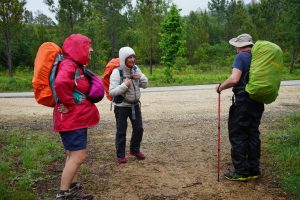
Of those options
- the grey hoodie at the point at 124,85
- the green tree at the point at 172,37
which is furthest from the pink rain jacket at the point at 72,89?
the green tree at the point at 172,37

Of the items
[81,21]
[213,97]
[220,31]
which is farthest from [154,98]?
[220,31]

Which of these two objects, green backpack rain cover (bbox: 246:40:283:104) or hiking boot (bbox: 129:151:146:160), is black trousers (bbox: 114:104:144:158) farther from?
green backpack rain cover (bbox: 246:40:283:104)

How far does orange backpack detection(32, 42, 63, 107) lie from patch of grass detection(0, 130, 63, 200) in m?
1.28

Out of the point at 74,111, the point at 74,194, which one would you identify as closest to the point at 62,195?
the point at 74,194

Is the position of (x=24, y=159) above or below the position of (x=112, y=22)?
below

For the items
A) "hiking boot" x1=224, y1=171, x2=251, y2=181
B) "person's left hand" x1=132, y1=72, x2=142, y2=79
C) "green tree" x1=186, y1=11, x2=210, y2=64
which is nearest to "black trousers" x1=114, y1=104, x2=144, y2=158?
"person's left hand" x1=132, y1=72, x2=142, y2=79

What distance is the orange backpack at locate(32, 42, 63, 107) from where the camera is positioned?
4.38m

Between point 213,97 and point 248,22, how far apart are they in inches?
940

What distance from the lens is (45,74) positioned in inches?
173

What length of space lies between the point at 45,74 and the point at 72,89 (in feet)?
1.16

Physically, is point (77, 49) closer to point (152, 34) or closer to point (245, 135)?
point (245, 135)

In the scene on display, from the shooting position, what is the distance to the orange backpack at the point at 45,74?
14.4 ft

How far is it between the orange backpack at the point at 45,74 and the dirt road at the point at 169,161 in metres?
1.50

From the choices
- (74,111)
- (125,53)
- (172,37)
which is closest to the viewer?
(74,111)
